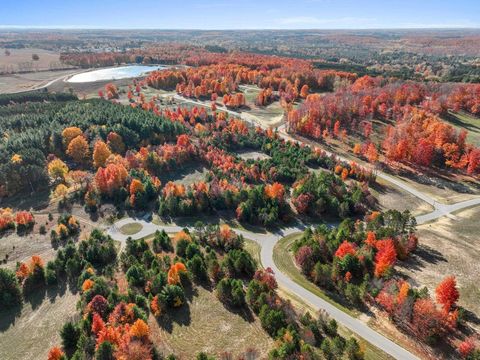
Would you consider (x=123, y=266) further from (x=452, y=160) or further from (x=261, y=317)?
(x=452, y=160)

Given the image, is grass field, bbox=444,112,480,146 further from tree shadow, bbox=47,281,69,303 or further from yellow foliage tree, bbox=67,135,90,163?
tree shadow, bbox=47,281,69,303

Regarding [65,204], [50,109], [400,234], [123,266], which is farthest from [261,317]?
[50,109]

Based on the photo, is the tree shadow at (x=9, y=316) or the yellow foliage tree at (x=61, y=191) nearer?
the tree shadow at (x=9, y=316)

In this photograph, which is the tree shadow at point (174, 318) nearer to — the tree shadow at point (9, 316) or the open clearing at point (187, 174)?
the tree shadow at point (9, 316)

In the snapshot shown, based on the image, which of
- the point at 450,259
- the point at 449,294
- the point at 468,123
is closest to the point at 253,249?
the point at 449,294

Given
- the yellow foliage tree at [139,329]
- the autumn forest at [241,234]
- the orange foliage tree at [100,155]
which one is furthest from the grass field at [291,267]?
the orange foliage tree at [100,155]

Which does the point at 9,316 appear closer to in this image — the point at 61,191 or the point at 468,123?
the point at 61,191
